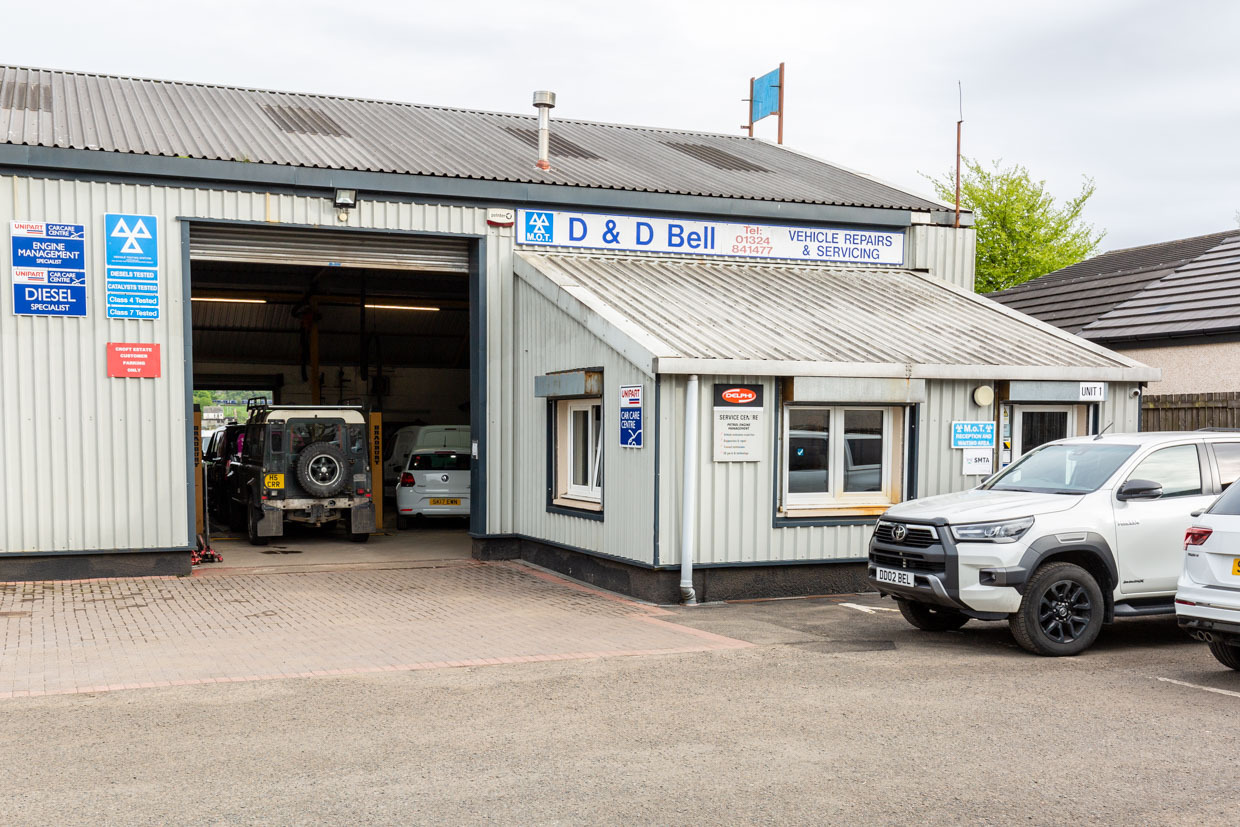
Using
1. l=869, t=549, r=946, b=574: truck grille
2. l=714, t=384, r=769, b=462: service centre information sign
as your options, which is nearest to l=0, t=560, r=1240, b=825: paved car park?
l=869, t=549, r=946, b=574: truck grille

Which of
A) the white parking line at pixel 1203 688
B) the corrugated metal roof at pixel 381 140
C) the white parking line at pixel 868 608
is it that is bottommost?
the white parking line at pixel 868 608

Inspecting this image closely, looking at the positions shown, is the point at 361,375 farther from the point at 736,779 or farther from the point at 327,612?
the point at 736,779

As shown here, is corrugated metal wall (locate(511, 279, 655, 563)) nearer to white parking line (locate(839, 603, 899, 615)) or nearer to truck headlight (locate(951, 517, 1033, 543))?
white parking line (locate(839, 603, 899, 615))

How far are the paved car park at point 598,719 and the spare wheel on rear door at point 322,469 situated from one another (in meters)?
5.69

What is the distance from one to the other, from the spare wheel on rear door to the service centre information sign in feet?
24.8

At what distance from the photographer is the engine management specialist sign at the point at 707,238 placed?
50.2 feet

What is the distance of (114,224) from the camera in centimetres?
1319

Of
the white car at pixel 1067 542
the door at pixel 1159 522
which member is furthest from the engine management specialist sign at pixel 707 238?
the door at pixel 1159 522

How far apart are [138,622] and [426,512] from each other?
886cm

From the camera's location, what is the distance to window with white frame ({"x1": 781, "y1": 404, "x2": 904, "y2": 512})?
1236cm

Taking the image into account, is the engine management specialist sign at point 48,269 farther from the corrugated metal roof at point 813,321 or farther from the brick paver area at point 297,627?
the corrugated metal roof at point 813,321

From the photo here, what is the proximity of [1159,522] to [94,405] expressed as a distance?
36.4 ft

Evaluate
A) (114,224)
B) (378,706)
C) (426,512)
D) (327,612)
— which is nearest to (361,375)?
(426,512)

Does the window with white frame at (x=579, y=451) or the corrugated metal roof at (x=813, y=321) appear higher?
the corrugated metal roof at (x=813, y=321)
